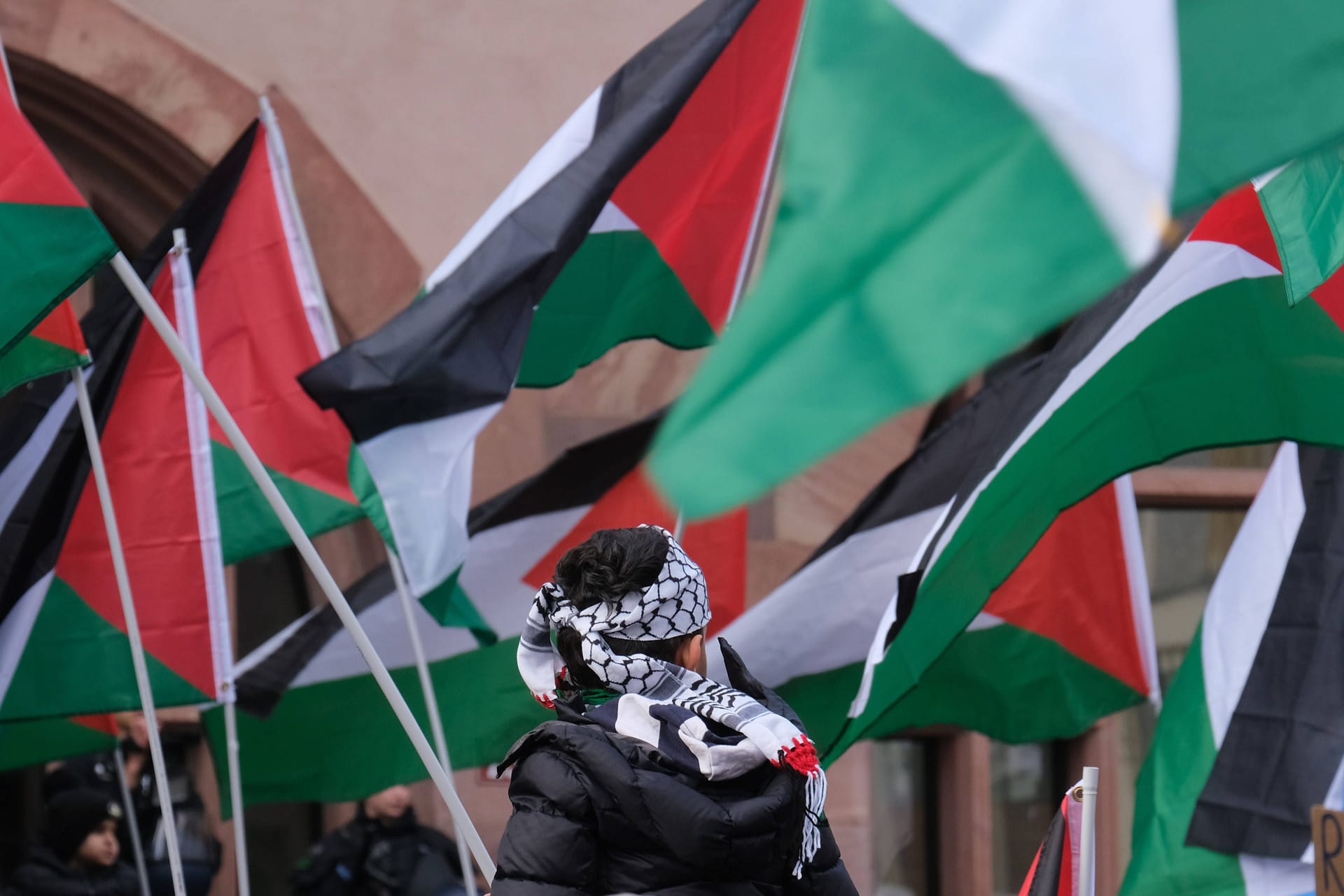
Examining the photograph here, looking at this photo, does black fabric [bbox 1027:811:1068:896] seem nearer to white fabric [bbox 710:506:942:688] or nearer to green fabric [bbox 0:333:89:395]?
white fabric [bbox 710:506:942:688]

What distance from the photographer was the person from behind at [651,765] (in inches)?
95.1

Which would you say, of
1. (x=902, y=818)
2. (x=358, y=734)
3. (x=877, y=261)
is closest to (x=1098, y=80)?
(x=877, y=261)

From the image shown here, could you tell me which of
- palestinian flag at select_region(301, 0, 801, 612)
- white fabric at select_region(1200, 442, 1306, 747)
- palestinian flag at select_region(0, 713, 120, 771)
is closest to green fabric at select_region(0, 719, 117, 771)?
palestinian flag at select_region(0, 713, 120, 771)

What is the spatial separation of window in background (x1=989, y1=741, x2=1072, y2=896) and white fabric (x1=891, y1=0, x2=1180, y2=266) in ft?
19.6

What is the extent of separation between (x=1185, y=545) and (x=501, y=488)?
10.6 feet

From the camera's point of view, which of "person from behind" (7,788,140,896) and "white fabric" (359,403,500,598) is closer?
"white fabric" (359,403,500,598)

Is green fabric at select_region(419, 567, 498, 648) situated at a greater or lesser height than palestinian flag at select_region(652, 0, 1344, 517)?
lesser

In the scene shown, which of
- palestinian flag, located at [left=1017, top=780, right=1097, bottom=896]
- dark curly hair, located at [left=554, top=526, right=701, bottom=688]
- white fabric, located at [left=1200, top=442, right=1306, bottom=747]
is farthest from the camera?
white fabric, located at [left=1200, top=442, right=1306, bottom=747]

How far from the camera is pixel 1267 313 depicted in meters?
4.05

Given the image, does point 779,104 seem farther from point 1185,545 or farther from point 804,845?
point 1185,545

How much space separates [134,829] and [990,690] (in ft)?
8.95

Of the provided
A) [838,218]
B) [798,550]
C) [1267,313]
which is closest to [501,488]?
[798,550]

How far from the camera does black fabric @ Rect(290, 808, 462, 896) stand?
601cm

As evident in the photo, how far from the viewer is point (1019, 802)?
7.92m
